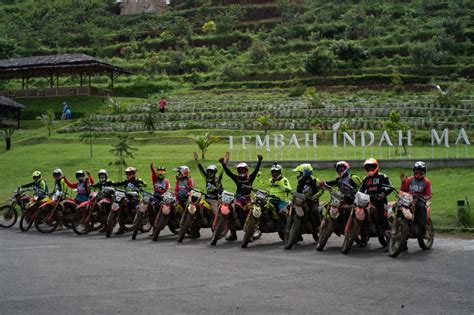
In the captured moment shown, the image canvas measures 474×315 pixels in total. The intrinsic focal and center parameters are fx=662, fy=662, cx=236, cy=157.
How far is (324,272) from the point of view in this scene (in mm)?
9758

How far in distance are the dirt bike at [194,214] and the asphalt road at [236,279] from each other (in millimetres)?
649

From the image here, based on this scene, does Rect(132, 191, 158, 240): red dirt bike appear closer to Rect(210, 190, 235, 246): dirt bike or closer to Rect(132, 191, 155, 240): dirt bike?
Rect(132, 191, 155, 240): dirt bike

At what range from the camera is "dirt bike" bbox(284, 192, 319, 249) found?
1260 centimetres

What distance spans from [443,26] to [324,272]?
59469 mm

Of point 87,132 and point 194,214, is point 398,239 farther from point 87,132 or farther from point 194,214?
point 87,132

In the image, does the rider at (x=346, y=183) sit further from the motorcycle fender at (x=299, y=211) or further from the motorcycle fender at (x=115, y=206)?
the motorcycle fender at (x=115, y=206)

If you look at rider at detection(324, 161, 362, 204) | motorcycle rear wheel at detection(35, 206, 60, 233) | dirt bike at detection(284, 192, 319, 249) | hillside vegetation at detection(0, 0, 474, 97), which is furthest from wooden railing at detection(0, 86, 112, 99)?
rider at detection(324, 161, 362, 204)

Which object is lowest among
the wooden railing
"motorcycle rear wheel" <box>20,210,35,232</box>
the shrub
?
"motorcycle rear wheel" <box>20,210,35,232</box>

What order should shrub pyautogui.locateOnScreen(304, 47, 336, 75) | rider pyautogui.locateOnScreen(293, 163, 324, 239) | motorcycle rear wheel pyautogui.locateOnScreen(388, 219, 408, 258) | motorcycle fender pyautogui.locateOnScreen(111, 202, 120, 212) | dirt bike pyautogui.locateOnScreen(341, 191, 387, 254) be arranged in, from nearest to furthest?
motorcycle rear wheel pyautogui.locateOnScreen(388, 219, 408, 258)
dirt bike pyautogui.locateOnScreen(341, 191, 387, 254)
rider pyautogui.locateOnScreen(293, 163, 324, 239)
motorcycle fender pyautogui.locateOnScreen(111, 202, 120, 212)
shrub pyautogui.locateOnScreen(304, 47, 336, 75)

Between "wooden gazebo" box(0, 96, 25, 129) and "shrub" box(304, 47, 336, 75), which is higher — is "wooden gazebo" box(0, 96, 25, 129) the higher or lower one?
the lower one

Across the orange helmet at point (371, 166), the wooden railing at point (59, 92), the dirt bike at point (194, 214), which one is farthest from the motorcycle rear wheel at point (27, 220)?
the wooden railing at point (59, 92)

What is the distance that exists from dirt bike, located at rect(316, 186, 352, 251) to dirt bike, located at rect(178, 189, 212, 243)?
317 cm

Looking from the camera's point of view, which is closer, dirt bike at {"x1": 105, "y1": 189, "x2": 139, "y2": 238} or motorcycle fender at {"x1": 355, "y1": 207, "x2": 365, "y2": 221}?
motorcycle fender at {"x1": 355, "y1": 207, "x2": 365, "y2": 221}

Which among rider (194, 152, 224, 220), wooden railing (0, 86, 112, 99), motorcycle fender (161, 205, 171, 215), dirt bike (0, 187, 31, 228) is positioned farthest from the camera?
wooden railing (0, 86, 112, 99)
